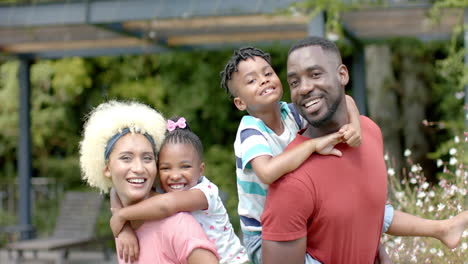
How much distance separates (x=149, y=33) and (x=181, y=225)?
18.0 ft

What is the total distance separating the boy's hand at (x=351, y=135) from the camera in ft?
6.05

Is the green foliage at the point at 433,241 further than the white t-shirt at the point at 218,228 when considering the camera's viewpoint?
Yes

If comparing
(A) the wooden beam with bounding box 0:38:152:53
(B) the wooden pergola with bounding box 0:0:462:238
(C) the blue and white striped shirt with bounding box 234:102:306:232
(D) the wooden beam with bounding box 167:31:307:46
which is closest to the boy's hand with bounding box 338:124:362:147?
(C) the blue and white striped shirt with bounding box 234:102:306:232

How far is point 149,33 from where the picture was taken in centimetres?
723

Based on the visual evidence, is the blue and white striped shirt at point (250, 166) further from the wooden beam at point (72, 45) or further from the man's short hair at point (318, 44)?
the wooden beam at point (72, 45)

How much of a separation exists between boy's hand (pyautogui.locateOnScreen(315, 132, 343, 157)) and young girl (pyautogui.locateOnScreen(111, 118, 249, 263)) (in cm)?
54

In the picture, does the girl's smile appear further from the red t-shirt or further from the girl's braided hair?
the red t-shirt

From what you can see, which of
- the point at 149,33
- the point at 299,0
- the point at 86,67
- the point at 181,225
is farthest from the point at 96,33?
the point at 181,225

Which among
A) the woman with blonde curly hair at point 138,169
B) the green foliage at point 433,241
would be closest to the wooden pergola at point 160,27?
the green foliage at point 433,241

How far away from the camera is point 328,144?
1.84 meters

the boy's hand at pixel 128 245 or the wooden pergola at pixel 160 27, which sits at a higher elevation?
the wooden pergola at pixel 160 27

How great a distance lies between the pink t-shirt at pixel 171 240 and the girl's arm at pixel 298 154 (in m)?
0.29

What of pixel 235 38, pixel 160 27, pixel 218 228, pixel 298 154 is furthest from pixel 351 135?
pixel 235 38

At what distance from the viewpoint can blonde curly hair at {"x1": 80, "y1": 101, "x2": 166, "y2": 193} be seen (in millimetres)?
2150
